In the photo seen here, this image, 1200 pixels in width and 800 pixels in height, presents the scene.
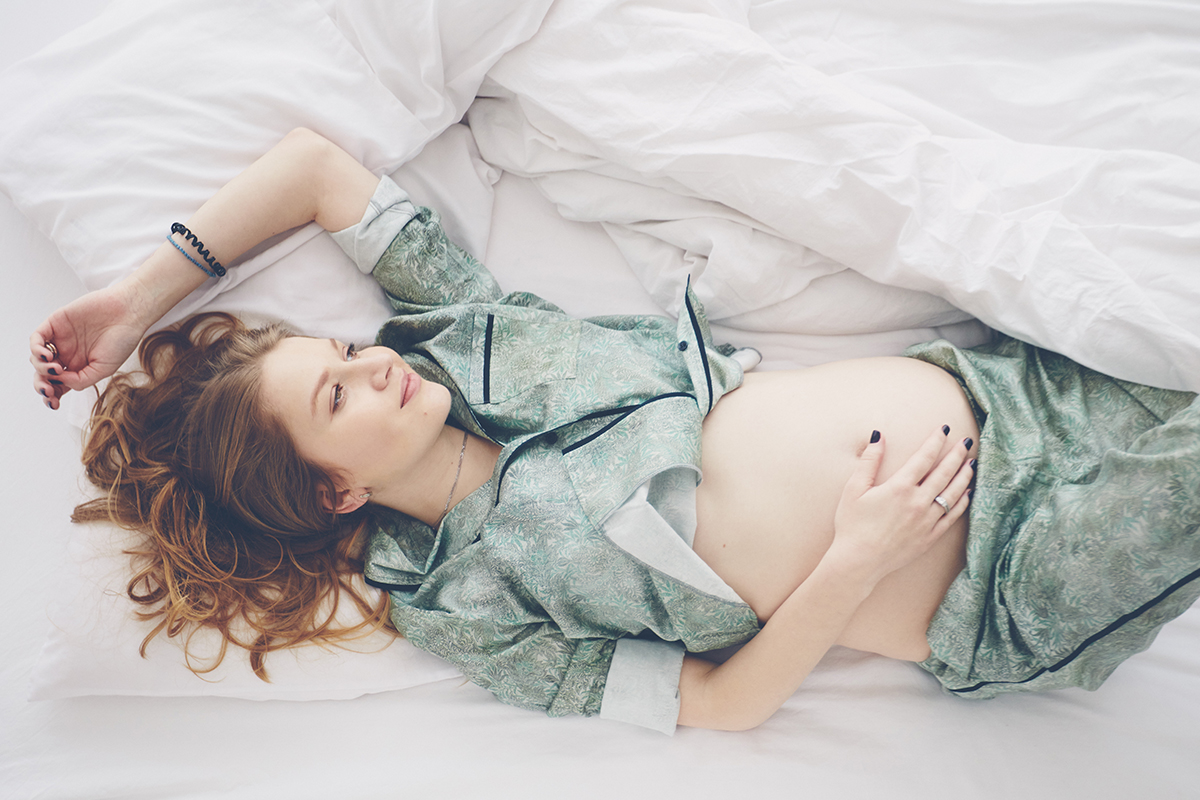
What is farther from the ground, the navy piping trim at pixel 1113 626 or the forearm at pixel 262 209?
the forearm at pixel 262 209

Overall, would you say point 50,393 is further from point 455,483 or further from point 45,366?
point 455,483

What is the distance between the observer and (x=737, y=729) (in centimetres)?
107

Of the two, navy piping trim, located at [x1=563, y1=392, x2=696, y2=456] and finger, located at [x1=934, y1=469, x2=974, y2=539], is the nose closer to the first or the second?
navy piping trim, located at [x1=563, y1=392, x2=696, y2=456]

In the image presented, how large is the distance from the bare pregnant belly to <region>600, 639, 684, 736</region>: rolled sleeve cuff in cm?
17

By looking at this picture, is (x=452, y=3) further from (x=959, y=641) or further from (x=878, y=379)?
(x=959, y=641)

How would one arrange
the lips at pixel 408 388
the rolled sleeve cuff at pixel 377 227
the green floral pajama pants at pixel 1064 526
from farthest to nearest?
1. the rolled sleeve cuff at pixel 377 227
2. the lips at pixel 408 388
3. the green floral pajama pants at pixel 1064 526

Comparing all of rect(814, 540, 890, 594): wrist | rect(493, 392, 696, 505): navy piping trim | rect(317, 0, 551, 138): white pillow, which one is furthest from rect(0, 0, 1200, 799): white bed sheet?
rect(317, 0, 551, 138): white pillow

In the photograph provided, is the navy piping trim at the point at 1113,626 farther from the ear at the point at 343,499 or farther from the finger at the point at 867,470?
the ear at the point at 343,499

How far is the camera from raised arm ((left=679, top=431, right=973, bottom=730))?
0.94m

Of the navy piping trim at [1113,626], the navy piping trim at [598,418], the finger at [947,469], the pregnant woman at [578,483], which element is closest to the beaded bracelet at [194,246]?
the pregnant woman at [578,483]

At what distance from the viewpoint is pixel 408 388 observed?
105 centimetres

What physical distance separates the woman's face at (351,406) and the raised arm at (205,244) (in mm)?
195

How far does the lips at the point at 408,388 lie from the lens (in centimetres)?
105

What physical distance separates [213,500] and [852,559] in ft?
3.14
